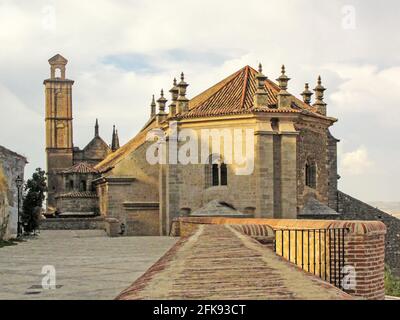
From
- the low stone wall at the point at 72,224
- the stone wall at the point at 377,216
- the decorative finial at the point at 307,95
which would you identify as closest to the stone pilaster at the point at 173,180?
the decorative finial at the point at 307,95

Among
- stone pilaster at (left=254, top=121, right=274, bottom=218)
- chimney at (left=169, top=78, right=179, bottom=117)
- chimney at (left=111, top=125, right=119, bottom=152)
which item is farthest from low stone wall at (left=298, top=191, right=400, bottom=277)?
chimney at (left=111, top=125, right=119, bottom=152)

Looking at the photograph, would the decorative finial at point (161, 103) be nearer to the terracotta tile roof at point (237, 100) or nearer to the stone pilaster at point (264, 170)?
the terracotta tile roof at point (237, 100)

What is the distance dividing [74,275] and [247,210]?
20.6 m

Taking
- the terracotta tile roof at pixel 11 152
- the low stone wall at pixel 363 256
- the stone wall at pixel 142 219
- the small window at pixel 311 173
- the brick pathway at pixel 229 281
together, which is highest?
the terracotta tile roof at pixel 11 152

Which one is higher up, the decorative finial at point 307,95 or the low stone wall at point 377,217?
the decorative finial at point 307,95

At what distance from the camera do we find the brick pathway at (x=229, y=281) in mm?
4176

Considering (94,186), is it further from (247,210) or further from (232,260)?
(232,260)

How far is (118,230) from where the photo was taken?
36.8 meters

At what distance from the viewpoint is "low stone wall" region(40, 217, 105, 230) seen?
4681cm

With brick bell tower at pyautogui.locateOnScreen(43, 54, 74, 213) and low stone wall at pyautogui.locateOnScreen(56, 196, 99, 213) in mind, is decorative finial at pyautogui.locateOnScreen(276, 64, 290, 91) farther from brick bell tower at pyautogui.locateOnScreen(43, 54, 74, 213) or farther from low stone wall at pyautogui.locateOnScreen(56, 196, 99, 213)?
brick bell tower at pyautogui.locateOnScreen(43, 54, 74, 213)

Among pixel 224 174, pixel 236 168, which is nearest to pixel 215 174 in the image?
pixel 224 174

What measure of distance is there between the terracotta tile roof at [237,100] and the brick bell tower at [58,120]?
3561 centimetres

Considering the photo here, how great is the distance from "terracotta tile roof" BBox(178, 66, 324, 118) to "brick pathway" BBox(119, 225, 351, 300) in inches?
1077
